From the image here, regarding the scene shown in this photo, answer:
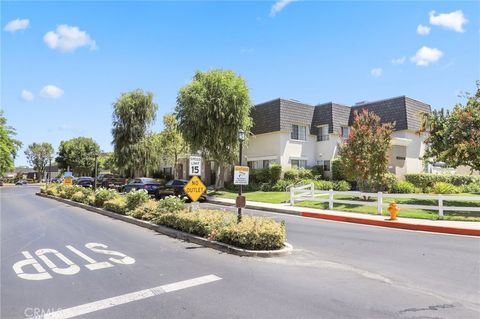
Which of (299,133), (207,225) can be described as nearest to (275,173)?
(299,133)

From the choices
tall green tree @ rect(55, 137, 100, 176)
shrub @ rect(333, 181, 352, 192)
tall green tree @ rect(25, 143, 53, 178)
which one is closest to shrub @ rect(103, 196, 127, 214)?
shrub @ rect(333, 181, 352, 192)

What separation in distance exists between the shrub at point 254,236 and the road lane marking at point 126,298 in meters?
2.28

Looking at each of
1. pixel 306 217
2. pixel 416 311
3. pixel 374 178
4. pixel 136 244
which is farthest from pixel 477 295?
pixel 374 178

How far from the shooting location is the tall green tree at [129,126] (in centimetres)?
4350

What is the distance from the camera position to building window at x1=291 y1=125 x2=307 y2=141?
34.4 m

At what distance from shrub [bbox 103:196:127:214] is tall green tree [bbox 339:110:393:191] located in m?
12.3

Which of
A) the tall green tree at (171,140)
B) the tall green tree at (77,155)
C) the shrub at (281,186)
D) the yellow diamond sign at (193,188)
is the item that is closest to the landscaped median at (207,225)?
the yellow diamond sign at (193,188)

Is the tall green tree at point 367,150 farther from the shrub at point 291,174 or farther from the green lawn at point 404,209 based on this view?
the shrub at point 291,174

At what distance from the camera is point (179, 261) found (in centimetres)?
843

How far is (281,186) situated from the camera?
29.6m

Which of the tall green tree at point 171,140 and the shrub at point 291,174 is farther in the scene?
the tall green tree at point 171,140

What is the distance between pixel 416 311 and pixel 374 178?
57.3ft

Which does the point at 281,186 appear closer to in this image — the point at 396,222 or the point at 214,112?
the point at 214,112

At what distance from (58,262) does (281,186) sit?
22.3 m
